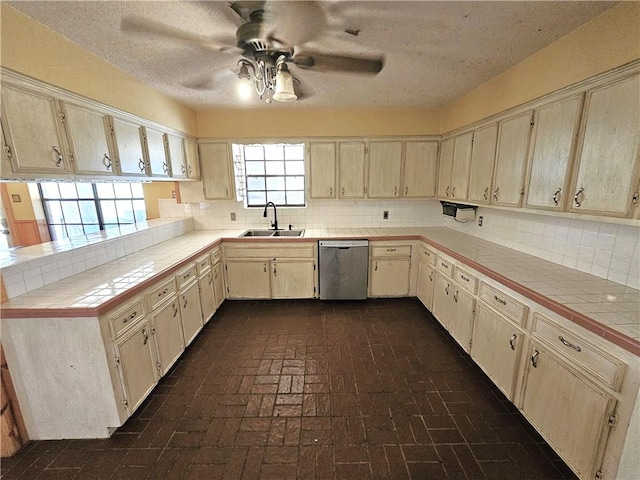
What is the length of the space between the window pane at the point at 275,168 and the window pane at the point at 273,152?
0.23 ft

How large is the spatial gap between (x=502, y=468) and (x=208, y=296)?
2.85 m

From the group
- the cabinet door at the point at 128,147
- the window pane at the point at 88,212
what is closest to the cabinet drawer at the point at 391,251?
the cabinet door at the point at 128,147

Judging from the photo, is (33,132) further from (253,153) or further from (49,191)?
(49,191)

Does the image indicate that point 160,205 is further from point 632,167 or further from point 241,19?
point 632,167

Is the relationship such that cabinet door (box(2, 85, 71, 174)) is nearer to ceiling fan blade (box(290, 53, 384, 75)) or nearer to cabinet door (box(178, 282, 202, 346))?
cabinet door (box(178, 282, 202, 346))

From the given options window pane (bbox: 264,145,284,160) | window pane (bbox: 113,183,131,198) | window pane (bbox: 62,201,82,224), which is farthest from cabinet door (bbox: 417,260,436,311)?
window pane (bbox: 62,201,82,224)

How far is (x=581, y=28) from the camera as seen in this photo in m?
Result: 1.67

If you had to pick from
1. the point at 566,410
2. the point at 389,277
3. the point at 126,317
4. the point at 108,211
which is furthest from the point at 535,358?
the point at 108,211

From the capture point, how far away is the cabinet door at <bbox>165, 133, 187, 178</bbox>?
299 centimetres

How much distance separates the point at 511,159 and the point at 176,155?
3.37 metres

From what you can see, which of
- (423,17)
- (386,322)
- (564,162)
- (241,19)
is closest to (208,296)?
(386,322)

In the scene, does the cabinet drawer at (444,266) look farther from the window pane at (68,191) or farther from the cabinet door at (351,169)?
the window pane at (68,191)

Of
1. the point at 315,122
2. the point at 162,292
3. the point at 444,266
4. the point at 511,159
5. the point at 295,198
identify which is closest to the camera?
the point at 162,292

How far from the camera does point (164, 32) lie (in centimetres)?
138
